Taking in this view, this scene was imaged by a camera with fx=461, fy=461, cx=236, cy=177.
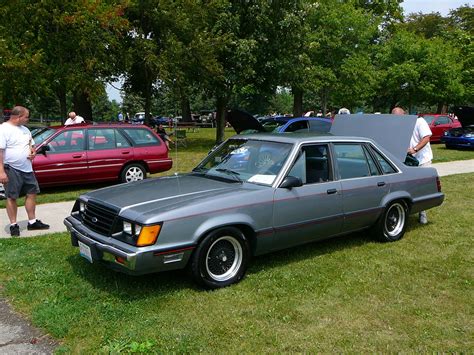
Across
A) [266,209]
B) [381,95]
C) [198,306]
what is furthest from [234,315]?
[381,95]

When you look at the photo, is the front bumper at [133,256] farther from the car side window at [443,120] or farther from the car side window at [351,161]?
the car side window at [443,120]

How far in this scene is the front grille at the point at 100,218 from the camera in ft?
14.3

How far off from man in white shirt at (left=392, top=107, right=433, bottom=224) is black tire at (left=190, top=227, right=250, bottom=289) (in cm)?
385

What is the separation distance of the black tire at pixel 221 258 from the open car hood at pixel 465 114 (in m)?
16.5

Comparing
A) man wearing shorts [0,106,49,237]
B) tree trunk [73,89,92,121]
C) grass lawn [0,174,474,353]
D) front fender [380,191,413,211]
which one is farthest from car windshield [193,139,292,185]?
tree trunk [73,89,92,121]

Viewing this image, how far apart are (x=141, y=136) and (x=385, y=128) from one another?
19.2 ft

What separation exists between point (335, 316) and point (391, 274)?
1306 mm

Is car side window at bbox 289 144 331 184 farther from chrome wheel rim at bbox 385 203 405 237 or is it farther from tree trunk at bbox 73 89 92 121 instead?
tree trunk at bbox 73 89 92 121

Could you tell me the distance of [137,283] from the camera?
4.67 m

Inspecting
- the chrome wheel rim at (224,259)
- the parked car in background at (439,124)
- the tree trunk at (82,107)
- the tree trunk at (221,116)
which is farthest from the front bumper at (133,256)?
the parked car in background at (439,124)

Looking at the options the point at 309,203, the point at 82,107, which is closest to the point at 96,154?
the point at 309,203

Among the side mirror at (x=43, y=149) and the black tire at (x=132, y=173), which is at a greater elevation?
the side mirror at (x=43, y=149)

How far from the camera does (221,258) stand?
15.0ft

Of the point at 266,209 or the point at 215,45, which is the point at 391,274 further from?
A: the point at 215,45
